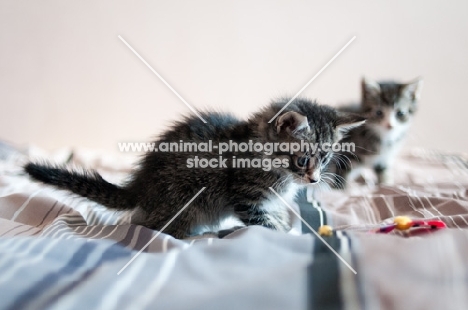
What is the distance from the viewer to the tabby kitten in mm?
1456

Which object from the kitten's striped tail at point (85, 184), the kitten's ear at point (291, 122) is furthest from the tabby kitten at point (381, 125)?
the kitten's striped tail at point (85, 184)

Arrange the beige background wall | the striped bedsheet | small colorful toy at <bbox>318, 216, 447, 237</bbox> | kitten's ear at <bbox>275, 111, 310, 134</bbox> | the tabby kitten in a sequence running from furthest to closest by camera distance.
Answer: the beige background wall < the tabby kitten < kitten's ear at <bbox>275, 111, 310, 134</bbox> < small colorful toy at <bbox>318, 216, 447, 237</bbox> < the striped bedsheet

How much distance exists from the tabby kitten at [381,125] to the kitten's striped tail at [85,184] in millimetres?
877

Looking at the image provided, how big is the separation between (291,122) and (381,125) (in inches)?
28.7

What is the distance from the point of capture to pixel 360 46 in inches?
78.5

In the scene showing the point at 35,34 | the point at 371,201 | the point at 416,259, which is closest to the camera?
the point at 416,259

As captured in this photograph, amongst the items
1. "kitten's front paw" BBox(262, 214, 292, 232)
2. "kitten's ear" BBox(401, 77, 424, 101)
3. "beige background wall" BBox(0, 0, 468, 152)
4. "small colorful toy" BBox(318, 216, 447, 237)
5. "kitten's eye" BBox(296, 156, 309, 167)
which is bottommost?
"small colorful toy" BBox(318, 216, 447, 237)

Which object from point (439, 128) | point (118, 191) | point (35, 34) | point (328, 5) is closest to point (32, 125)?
point (35, 34)

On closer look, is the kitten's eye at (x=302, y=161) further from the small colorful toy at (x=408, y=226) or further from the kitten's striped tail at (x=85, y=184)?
the kitten's striped tail at (x=85, y=184)

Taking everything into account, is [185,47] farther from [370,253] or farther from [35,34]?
[370,253]

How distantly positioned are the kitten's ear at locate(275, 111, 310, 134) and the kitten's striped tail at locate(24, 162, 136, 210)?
41 centimetres

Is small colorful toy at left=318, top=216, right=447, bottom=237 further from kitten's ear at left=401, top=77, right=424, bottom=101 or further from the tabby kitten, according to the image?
kitten's ear at left=401, top=77, right=424, bottom=101

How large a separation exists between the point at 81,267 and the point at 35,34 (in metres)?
1.75

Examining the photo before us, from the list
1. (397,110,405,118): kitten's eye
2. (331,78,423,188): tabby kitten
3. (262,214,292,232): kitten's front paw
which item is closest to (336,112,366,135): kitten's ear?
(262,214,292,232): kitten's front paw
